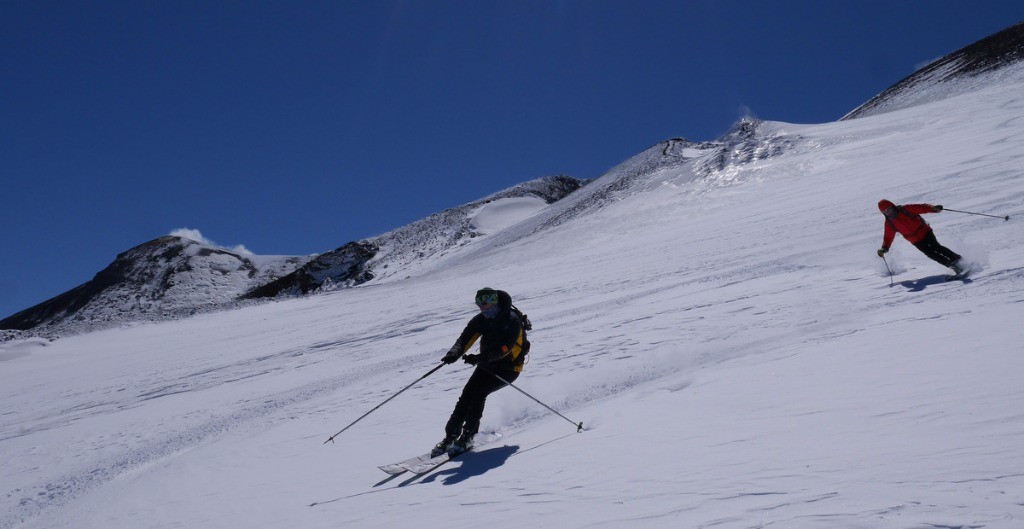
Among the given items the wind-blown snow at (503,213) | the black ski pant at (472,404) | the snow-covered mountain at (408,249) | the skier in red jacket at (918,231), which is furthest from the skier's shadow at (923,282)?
the wind-blown snow at (503,213)

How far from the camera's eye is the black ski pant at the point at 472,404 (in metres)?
6.60

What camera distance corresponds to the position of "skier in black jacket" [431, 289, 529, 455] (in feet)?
21.5

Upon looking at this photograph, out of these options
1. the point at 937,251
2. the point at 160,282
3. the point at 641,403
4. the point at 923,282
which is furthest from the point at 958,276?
the point at 160,282

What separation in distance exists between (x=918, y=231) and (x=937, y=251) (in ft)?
1.45

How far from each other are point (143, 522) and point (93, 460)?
3.62 meters

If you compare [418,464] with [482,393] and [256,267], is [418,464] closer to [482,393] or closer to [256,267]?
[482,393]

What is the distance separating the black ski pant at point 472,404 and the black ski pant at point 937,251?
743 centimetres

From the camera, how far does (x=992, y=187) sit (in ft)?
50.8

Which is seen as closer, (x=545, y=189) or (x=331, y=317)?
(x=331, y=317)

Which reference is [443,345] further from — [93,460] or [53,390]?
[53,390]

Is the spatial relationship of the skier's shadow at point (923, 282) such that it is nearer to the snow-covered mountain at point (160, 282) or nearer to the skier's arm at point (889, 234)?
the skier's arm at point (889, 234)

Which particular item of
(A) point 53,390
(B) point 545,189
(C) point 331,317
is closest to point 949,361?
(A) point 53,390

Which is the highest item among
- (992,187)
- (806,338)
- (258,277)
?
(258,277)

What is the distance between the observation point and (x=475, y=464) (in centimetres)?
607
